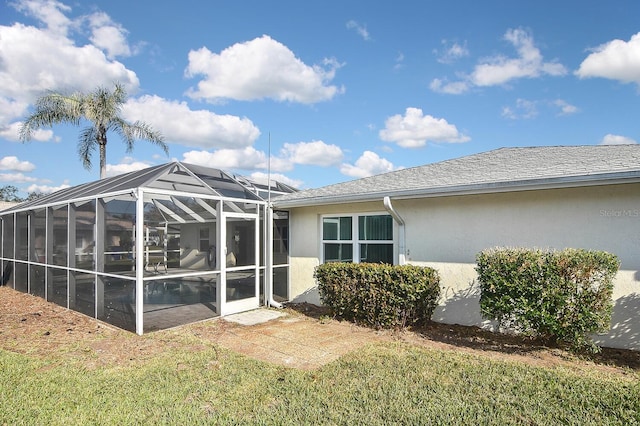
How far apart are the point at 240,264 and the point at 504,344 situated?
5.86 m

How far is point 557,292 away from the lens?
17.2ft

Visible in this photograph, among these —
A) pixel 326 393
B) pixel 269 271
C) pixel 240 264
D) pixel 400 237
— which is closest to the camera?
pixel 326 393

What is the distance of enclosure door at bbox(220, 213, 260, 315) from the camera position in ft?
28.5

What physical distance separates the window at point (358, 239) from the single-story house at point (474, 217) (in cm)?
2

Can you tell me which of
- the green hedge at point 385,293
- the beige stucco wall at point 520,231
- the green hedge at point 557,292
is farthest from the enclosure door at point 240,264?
the green hedge at point 557,292

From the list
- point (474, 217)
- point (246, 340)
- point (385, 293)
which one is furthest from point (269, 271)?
point (474, 217)

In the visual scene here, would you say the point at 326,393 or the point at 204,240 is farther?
the point at 204,240

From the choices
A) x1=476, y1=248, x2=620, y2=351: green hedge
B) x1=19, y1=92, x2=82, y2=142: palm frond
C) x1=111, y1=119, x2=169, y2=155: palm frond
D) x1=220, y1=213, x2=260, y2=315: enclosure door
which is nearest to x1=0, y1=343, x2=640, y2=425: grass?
x1=476, y1=248, x2=620, y2=351: green hedge

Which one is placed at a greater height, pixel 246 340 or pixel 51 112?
pixel 51 112

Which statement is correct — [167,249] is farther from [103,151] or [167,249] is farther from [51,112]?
[51,112]

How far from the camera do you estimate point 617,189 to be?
576 cm

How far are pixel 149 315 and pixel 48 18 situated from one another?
9.08 meters

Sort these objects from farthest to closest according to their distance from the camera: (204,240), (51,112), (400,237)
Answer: (51,112) → (204,240) → (400,237)

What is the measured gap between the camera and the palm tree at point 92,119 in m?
16.8
